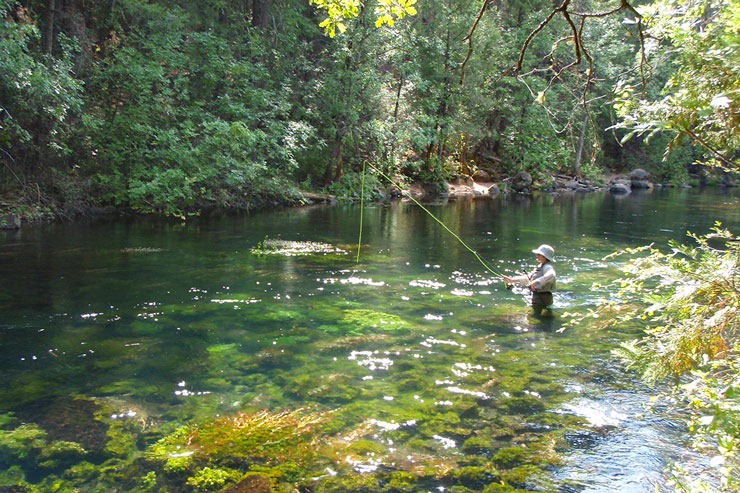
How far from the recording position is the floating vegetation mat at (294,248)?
566 inches

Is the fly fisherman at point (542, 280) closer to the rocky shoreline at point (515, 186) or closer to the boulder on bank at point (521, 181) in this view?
the rocky shoreline at point (515, 186)

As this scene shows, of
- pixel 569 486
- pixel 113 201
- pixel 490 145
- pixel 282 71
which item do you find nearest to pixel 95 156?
pixel 113 201

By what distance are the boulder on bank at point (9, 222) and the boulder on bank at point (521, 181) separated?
98.0 ft

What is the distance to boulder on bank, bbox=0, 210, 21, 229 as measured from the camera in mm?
16328

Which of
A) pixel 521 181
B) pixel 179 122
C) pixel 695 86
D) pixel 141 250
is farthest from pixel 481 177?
pixel 695 86

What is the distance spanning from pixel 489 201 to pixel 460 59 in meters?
8.17

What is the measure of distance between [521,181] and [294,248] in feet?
90.3

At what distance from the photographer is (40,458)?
4.88 meters

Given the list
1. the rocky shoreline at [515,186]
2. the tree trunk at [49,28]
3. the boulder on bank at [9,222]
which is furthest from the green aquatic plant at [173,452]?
the rocky shoreline at [515,186]

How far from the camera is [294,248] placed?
15.1 m

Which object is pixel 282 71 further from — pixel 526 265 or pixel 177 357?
pixel 177 357

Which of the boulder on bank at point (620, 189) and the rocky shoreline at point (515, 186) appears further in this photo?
the boulder on bank at point (620, 189)

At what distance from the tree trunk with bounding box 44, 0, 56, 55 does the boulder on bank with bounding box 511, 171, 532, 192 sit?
28.5 meters

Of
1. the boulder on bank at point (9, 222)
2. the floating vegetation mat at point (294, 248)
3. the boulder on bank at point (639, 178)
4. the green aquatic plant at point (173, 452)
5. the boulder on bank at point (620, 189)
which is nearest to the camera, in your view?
the green aquatic plant at point (173, 452)
